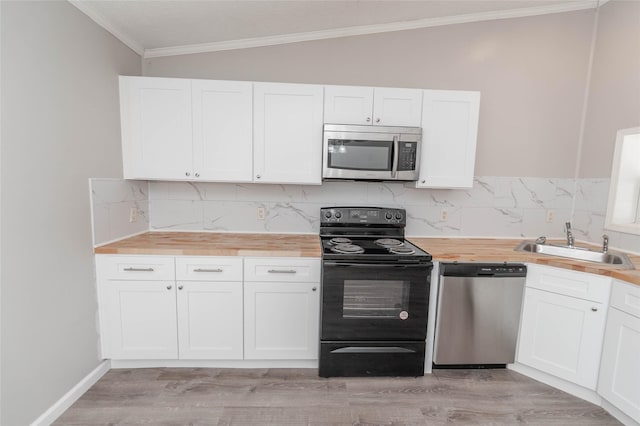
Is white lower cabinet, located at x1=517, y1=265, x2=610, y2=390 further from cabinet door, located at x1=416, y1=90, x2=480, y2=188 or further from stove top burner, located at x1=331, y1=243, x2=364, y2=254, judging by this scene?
stove top burner, located at x1=331, y1=243, x2=364, y2=254

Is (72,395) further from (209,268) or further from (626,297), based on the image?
(626,297)

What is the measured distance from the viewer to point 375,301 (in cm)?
218

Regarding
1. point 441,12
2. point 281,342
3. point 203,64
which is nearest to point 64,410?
point 281,342

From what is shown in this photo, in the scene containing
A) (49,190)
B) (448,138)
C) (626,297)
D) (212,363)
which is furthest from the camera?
(448,138)

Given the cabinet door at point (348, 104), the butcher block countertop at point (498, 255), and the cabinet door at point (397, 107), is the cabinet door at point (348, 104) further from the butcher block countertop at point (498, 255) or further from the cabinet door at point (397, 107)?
the butcher block countertop at point (498, 255)

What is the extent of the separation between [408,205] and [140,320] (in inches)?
92.9

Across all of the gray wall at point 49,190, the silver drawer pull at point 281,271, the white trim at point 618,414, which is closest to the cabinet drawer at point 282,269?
the silver drawer pull at point 281,271

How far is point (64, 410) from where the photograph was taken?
6.16 ft

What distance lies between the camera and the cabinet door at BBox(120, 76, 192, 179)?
231 cm

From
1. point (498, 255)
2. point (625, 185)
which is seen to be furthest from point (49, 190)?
point (625, 185)

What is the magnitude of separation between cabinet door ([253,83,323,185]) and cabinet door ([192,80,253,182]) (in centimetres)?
8

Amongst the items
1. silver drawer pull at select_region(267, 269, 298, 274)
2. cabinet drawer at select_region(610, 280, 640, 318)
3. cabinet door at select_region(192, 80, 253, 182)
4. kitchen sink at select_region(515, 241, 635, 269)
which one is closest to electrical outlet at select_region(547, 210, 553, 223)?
kitchen sink at select_region(515, 241, 635, 269)

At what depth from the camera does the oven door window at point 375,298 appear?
216cm

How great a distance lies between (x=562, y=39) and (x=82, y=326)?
441cm
